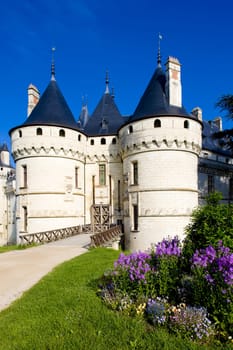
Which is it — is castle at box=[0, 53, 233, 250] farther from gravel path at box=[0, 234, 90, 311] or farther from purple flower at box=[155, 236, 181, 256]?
purple flower at box=[155, 236, 181, 256]

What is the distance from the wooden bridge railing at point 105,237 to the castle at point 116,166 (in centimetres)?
91

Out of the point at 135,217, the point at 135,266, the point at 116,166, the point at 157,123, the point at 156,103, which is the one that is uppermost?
the point at 156,103

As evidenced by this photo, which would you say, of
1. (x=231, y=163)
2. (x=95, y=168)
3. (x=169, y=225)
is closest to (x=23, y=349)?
(x=169, y=225)

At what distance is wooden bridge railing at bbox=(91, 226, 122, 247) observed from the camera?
1324 centimetres

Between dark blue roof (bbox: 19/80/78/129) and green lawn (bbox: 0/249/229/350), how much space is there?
15.4 m

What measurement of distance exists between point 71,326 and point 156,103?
16362 mm

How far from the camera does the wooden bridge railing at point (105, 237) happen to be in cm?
1324

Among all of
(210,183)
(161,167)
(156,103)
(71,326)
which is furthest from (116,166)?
(71,326)

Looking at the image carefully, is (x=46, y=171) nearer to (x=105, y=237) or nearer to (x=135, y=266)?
(x=105, y=237)

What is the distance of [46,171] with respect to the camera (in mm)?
19406

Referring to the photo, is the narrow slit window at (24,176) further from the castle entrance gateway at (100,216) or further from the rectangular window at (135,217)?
the rectangular window at (135,217)

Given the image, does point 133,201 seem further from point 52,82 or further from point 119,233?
point 52,82

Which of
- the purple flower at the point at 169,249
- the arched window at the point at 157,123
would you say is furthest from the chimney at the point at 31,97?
the purple flower at the point at 169,249

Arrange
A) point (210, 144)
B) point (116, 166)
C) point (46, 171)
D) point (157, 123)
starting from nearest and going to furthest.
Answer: point (157, 123), point (46, 171), point (116, 166), point (210, 144)
